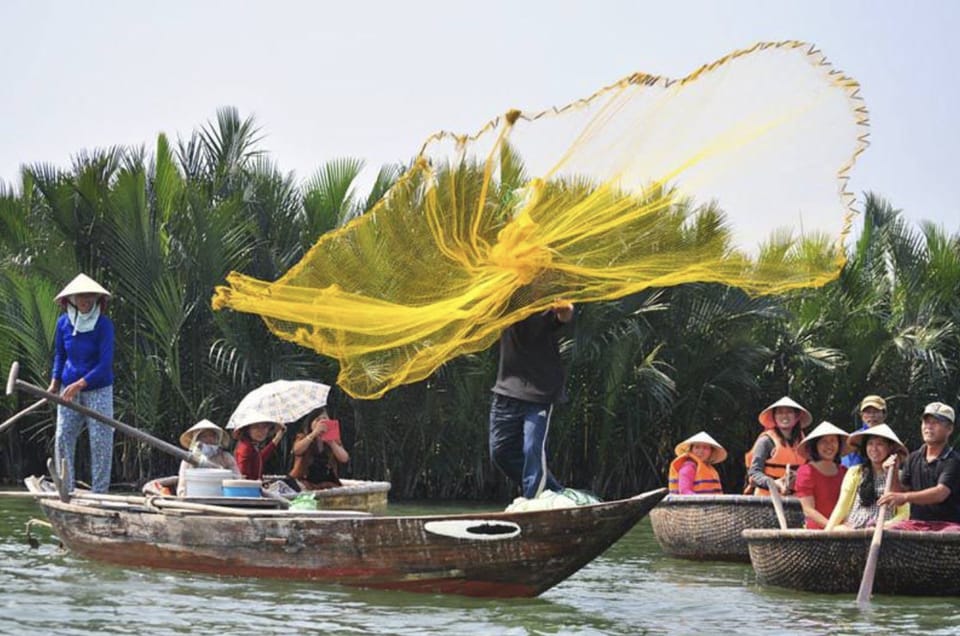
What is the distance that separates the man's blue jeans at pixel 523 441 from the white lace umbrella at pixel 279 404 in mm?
2717

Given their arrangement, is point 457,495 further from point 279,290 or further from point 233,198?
point 279,290

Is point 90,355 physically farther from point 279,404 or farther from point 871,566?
point 871,566

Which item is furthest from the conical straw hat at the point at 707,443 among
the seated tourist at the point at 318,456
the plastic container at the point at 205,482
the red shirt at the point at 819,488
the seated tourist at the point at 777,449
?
the plastic container at the point at 205,482

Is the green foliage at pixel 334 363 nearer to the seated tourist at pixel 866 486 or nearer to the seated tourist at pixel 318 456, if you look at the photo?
the seated tourist at pixel 318 456

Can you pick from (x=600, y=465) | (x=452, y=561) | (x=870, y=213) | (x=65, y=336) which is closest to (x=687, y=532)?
(x=452, y=561)

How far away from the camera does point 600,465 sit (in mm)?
20609

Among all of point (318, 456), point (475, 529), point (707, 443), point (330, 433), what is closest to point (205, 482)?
point (475, 529)

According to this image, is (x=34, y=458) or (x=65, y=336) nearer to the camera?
(x=65, y=336)

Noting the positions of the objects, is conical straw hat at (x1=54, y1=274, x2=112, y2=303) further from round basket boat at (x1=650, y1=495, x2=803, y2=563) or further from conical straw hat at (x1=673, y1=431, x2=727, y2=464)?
conical straw hat at (x1=673, y1=431, x2=727, y2=464)

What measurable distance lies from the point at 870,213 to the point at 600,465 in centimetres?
535

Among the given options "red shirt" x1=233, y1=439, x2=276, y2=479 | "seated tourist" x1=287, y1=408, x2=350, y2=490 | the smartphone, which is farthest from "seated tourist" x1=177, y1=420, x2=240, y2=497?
the smartphone

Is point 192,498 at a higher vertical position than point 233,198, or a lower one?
lower

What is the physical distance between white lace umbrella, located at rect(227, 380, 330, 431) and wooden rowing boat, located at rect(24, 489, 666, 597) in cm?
144

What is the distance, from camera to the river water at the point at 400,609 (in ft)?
28.4
